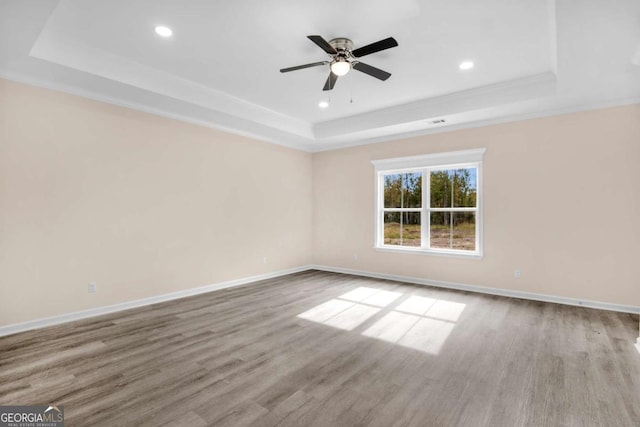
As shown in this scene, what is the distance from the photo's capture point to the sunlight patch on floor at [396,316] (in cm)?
321

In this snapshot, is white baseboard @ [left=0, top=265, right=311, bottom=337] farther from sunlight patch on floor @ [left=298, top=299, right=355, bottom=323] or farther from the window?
the window

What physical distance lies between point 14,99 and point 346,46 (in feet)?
12.0

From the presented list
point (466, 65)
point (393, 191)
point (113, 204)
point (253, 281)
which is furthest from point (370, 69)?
point (253, 281)

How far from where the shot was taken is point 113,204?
4.04 meters

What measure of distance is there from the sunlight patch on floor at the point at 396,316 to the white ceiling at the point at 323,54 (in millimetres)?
2886

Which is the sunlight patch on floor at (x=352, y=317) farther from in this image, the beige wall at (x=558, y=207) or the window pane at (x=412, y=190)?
the window pane at (x=412, y=190)

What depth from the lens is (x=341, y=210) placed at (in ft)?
22.2

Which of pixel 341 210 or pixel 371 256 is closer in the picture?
pixel 371 256

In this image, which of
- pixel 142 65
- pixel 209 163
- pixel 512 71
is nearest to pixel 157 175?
pixel 209 163

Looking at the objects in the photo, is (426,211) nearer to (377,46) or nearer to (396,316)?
(396,316)

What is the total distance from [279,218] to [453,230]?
134 inches

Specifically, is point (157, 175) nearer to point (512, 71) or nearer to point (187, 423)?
point (187, 423)

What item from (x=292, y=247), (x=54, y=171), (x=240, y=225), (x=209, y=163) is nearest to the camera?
(x=54, y=171)

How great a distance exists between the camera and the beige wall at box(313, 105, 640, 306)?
4.03m
